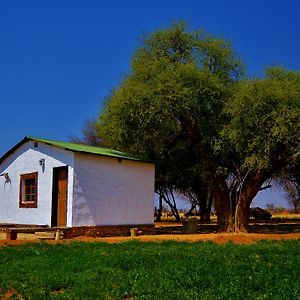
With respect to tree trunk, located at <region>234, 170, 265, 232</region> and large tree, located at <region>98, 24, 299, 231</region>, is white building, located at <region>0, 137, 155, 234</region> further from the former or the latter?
tree trunk, located at <region>234, 170, 265, 232</region>

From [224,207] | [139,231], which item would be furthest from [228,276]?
[224,207]

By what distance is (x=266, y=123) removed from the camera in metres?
24.2

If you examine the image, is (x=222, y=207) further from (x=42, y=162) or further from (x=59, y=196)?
(x=42, y=162)

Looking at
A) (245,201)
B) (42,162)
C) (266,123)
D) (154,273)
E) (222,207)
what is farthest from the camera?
(222,207)

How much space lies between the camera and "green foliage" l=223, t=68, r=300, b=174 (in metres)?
23.4

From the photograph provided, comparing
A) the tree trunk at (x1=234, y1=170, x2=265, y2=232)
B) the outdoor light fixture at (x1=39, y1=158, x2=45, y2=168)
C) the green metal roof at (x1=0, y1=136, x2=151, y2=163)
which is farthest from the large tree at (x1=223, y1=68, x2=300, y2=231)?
the outdoor light fixture at (x1=39, y1=158, x2=45, y2=168)

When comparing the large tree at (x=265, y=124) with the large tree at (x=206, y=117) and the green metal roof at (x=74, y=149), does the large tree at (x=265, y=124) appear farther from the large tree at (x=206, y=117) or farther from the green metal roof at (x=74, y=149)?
the green metal roof at (x=74, y=149)

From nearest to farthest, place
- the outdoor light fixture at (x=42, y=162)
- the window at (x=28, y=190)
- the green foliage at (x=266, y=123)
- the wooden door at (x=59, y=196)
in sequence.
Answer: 1. the wooden door at (x=59, y=196)
2. the green foliage at (x=266, y=123)
3. the outdoor light fixture at (x=42, y=162)
4. the window at (x=28, y=190)

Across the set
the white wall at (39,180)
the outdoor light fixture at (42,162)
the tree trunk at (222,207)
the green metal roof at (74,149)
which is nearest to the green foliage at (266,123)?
the tree trunk at (222,207)

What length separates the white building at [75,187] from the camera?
866 inches

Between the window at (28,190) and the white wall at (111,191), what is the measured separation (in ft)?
10.5

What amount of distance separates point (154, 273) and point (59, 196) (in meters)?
13.3

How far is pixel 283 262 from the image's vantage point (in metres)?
11.6

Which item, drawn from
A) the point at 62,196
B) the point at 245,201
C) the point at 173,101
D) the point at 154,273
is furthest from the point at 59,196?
the point at 154,273
